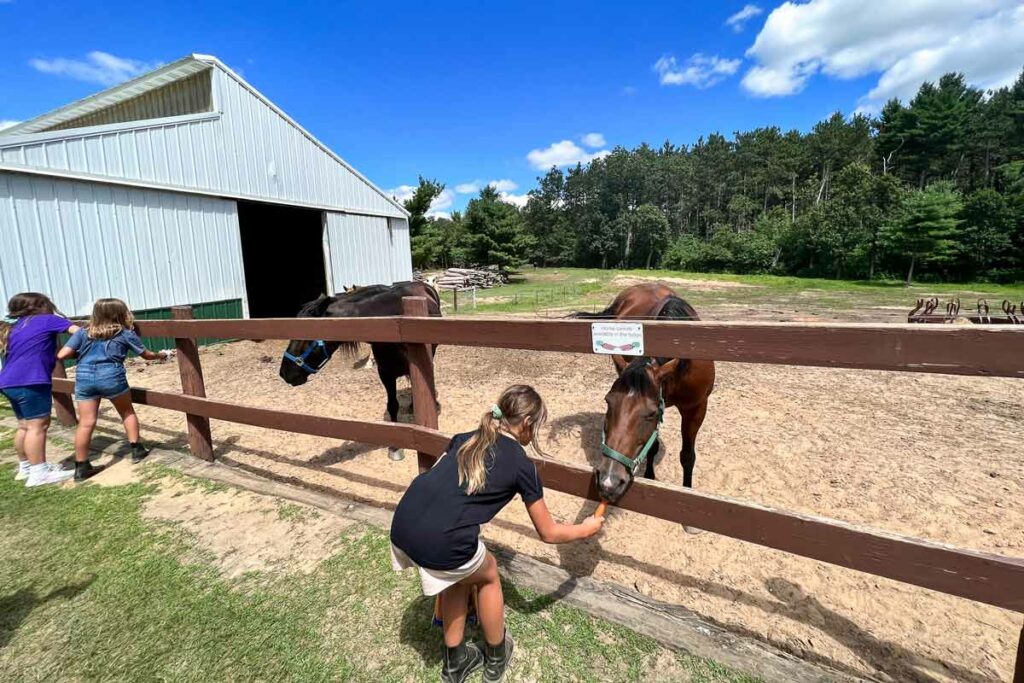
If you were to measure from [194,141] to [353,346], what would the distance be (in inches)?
358

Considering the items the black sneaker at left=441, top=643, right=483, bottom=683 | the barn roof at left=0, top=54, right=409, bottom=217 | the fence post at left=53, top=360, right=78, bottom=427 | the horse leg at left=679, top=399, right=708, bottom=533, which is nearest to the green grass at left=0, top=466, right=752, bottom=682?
the black sneaker at left=441, top=643, right=483, bottom=683

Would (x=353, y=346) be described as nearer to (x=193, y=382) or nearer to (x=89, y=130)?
(x=193, y=382)

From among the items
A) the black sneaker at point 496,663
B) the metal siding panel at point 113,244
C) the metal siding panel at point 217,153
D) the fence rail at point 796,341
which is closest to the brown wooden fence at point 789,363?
the fence rail at point 796,341

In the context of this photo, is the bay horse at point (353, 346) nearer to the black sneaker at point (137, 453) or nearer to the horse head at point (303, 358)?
the horse head at point (303, 358)

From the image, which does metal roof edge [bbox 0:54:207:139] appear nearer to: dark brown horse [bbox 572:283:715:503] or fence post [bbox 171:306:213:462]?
fence post [bbox 171:306:213:462]

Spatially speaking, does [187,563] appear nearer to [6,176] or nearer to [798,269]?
[6,176]

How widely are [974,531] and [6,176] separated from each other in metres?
13.3

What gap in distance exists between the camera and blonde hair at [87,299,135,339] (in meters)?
3.84

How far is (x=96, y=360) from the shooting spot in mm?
3887

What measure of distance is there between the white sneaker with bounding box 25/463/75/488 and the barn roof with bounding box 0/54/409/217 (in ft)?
23.5

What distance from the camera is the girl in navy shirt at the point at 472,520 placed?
67.9 inches

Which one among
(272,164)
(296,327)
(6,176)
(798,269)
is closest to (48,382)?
(296,327)

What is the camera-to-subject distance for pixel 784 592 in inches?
109

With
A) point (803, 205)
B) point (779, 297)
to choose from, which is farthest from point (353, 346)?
point (803, 205)
